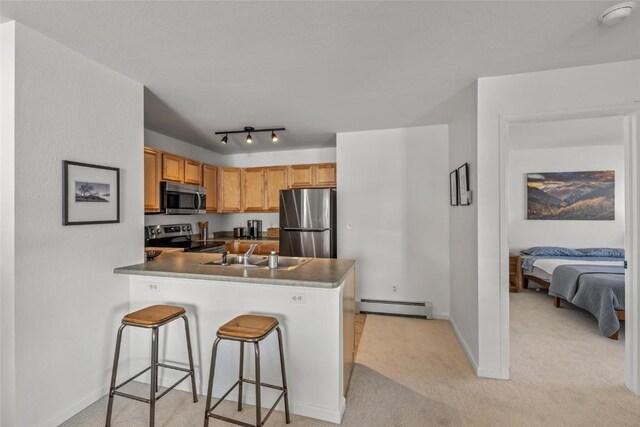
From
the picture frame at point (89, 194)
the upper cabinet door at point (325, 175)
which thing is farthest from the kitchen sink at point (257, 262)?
the upper cabinet door at point (325, 175)

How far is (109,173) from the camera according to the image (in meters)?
2.21

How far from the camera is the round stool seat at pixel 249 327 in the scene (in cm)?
169

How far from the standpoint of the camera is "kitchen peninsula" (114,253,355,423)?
1933mm

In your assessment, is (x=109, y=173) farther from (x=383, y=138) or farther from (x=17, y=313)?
(x=383, y=138)

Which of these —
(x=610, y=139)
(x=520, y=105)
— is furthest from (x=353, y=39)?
(x=610, y=139)

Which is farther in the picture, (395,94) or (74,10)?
(395,94)

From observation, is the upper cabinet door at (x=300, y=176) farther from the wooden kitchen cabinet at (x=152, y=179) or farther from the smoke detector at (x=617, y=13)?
the smoke detector at (x=617, y=13)

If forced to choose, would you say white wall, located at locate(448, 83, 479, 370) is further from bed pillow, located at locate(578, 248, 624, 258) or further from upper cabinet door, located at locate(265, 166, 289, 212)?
bed pillow, located at locate(578, 248, 624, 258)

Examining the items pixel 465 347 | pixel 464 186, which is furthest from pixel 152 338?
pixel 464 186

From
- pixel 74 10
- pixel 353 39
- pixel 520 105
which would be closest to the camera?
pixel 74 10

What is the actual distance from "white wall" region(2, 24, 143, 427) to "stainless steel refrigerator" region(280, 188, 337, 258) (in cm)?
204

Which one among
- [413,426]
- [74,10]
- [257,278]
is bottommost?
[413,426]

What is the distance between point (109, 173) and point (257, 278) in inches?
55.7

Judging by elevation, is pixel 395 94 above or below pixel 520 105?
above
